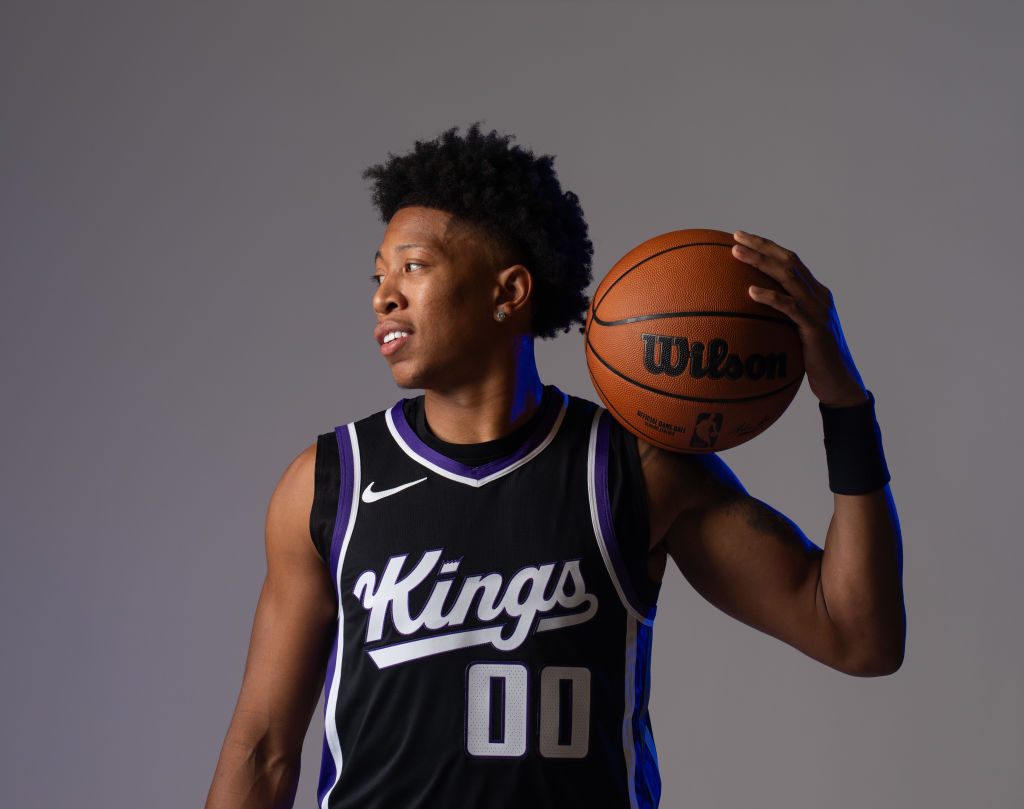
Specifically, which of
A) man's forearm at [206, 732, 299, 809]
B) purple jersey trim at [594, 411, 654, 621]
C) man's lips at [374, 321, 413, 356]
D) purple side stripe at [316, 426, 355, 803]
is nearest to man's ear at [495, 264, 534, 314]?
man's lips at [374, 321, 413, 356]

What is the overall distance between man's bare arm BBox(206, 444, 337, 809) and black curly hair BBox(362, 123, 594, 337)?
51cm

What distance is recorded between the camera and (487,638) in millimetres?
1693

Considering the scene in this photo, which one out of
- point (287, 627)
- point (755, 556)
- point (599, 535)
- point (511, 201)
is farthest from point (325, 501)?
point (755, 556)

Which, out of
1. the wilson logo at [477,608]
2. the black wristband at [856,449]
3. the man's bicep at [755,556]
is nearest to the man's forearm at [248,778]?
the wilson logo at [477,608]

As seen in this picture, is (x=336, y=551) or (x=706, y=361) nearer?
(x=706, y=361)

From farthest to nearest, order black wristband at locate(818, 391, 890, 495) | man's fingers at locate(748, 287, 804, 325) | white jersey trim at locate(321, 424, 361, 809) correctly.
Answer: white jersey trim at locate(321, 424, 361, 809) < black wristband at locate(818, 391, 890, 495) < man's fingers at locate(748, 287, 804, 325)

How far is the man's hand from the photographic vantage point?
5.05ft

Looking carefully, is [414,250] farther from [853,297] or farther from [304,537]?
[853,297]

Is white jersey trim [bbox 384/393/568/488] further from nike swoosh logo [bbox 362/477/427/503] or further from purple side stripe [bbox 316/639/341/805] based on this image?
purple side stripe [bbox 316/639/341/805]

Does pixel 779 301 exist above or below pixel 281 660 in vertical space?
above

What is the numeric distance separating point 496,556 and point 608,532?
187 millimetres

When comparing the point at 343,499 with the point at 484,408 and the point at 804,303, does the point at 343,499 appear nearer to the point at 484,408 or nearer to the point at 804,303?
the point at 484,408

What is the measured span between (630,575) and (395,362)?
52 centimetres

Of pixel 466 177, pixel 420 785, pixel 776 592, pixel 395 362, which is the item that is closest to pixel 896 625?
pixel 776 592
